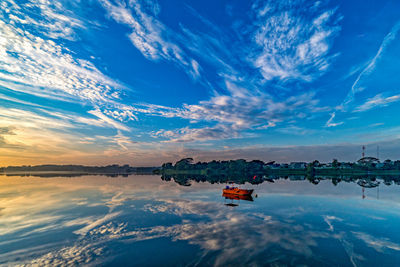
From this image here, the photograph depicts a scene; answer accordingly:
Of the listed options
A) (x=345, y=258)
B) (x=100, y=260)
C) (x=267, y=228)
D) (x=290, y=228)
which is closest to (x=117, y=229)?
(x=100, y=260)

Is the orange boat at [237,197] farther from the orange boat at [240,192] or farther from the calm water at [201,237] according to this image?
the calm water at [201,237]

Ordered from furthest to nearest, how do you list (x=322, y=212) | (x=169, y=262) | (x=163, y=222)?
1. (x=322, y=212)
2. (x=163, y=222)
3. (x=169, y=262)

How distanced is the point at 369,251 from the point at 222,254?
12906 millimetres

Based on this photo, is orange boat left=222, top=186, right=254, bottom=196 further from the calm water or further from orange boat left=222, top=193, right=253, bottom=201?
the calm water

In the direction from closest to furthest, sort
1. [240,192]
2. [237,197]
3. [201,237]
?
[201,237] < [237,197] < [240,192]

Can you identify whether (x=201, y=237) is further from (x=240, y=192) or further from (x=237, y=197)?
(x=240, y=192)

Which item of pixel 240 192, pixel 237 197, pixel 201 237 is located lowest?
pixel 237 197

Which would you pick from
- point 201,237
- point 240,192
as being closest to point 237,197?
point 240,192

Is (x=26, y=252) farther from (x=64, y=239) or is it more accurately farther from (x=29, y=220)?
(x=29, y=220)

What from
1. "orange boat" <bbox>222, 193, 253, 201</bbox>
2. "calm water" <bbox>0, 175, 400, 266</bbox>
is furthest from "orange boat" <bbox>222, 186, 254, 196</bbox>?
"calm water" <bbox>0, 175, 400, 266</bbox>

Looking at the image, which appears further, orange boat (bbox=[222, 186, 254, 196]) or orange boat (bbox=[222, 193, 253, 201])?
orange boat (bbox=[222, 186, 254, 196])

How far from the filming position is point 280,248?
1681cm

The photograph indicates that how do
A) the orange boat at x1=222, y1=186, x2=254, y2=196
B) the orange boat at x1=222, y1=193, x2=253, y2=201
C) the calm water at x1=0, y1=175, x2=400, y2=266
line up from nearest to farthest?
the calm water at x1=0, y1=175, x2=400, y2=266
the orange boat at x1=222, y1=193, x2=253, y2=201
the orange boat at x1=222, y1=186, x2=254, y2=196

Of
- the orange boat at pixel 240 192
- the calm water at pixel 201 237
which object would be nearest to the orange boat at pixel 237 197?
the orange boat at pixel 240 192
